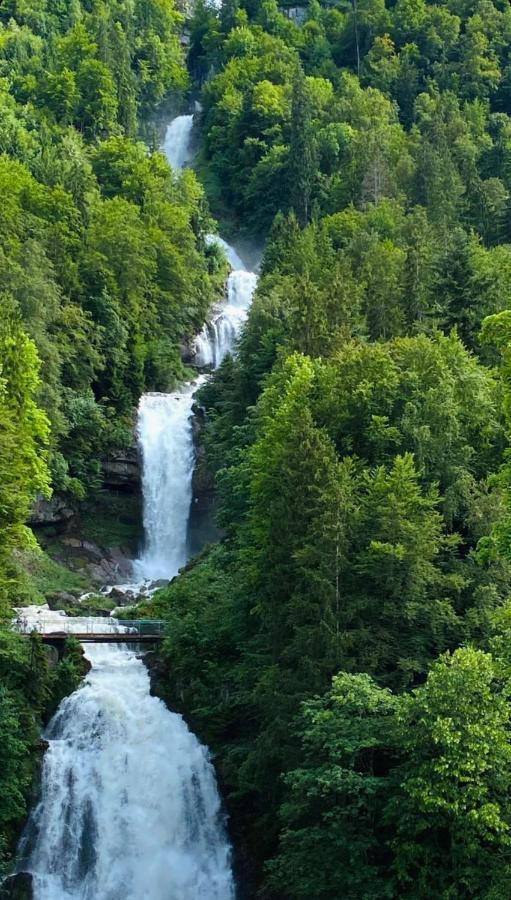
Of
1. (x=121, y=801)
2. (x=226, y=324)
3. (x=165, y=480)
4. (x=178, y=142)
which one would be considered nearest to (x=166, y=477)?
(x=165, y=480)

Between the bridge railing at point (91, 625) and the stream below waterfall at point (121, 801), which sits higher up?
the bridge railing at point (91, 625)

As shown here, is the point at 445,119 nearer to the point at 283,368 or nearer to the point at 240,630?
the point at 283,368

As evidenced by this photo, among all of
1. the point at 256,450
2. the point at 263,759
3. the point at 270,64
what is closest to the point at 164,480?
the point at 256,450

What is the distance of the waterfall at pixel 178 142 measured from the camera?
11079 cm

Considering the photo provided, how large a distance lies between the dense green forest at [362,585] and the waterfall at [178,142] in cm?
5150

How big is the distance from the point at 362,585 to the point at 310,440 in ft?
14.5

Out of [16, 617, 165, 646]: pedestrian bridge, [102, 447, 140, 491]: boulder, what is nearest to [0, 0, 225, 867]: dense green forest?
[102, 447, 140, 491]: boulder

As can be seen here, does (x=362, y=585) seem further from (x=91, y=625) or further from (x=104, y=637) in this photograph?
(x=91, y=625)

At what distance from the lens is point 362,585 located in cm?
2961

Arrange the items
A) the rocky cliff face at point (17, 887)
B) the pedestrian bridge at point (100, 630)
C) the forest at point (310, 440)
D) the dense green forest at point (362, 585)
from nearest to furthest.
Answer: the dense green forest at point (362, 585), the forest at point (310, 440), the rocky cliff face at point (17, 887), the pedestrian bridge at point (100, 630)

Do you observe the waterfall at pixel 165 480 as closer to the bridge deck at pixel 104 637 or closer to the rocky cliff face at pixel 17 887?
the bridge deck at pixel 104 637

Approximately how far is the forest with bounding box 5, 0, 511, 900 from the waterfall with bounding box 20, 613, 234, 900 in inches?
33.5

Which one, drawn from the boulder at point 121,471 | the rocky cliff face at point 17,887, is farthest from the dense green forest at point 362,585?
the rocky cliff face at point 17,887

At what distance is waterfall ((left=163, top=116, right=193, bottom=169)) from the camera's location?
110787mm
